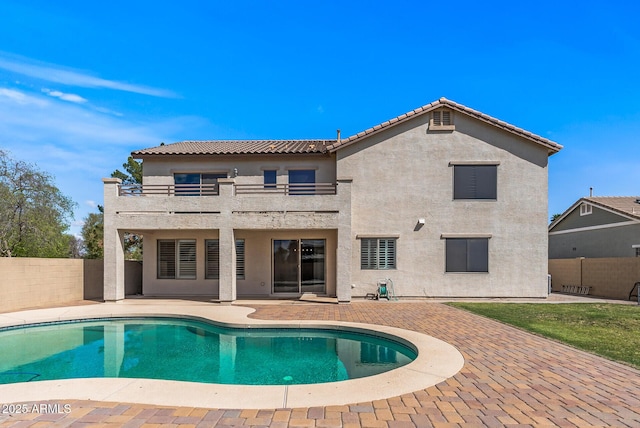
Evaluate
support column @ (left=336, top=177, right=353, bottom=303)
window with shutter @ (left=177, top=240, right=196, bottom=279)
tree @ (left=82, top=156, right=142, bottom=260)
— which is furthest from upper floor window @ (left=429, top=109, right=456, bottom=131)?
tree @ (left=82, top=156, right=142, bottom=260)

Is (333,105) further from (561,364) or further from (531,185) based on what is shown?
(561,364)

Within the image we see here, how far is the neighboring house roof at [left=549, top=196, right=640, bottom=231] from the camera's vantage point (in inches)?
862

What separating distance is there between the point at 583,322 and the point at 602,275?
10961 millimetres

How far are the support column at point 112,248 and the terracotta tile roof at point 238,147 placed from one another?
2655 mm

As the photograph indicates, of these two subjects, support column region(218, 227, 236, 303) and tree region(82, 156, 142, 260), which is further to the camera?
tree region(82, 156, 142, 260)

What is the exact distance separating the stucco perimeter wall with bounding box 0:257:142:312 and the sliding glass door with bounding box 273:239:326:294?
7.68 m

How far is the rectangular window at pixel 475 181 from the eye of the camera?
16438mm

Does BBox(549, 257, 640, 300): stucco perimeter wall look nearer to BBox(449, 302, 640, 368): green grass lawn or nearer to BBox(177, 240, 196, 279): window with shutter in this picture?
BBox(449, 302, 640, 368): green grass lawn

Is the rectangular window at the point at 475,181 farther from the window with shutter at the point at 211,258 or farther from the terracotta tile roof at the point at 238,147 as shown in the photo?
the window with shutter at the point at 211,258

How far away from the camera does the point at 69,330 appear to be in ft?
36.0

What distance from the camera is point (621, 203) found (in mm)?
24406

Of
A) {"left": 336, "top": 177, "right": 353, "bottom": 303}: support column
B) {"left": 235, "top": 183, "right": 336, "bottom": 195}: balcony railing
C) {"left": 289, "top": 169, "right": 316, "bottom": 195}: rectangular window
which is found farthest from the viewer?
{"left": 289, "top": 169, "right": 316, "bottom": 195}: rectangular window

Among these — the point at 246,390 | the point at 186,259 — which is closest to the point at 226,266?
the point at 186,259

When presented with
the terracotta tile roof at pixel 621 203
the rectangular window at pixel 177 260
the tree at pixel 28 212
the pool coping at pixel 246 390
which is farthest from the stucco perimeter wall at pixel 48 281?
the terracotta tile roof at pixel 621 203
